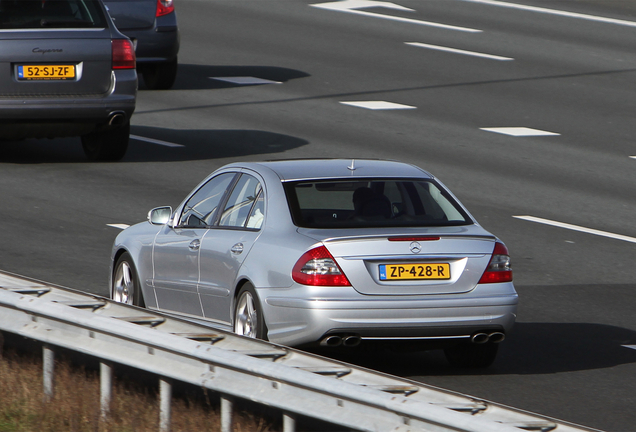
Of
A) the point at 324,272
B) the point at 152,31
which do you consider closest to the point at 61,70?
the point at 152,31

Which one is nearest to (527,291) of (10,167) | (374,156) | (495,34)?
(374,156)

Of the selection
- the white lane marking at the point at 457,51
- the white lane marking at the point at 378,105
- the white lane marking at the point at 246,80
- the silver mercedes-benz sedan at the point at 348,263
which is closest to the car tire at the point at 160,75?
the white lane marking at the point at 246,80

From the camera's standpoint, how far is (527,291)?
10797mm

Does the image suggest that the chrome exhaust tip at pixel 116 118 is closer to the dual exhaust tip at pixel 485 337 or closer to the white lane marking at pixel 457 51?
the dual exhaust tip at pixel 485 337

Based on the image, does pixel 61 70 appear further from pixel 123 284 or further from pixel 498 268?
pixel 498 268

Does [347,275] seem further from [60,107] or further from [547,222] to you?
[60,107]

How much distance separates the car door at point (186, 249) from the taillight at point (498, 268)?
1.89 meters

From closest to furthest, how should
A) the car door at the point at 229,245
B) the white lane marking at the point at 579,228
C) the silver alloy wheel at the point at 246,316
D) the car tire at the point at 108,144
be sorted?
the silver alloy wheel at the point at 246,316 → the car door at the point at 229,245 → the white lane marking at the point at 579,228 → the car tire at the point at 108,144

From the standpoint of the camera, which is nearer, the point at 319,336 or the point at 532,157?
the point at 319,336

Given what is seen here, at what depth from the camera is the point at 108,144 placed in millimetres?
17094

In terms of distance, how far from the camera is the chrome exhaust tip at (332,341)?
7601 mm

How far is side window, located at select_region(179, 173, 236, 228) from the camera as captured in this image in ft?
29.1

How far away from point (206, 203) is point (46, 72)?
287 inches

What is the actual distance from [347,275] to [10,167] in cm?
994
